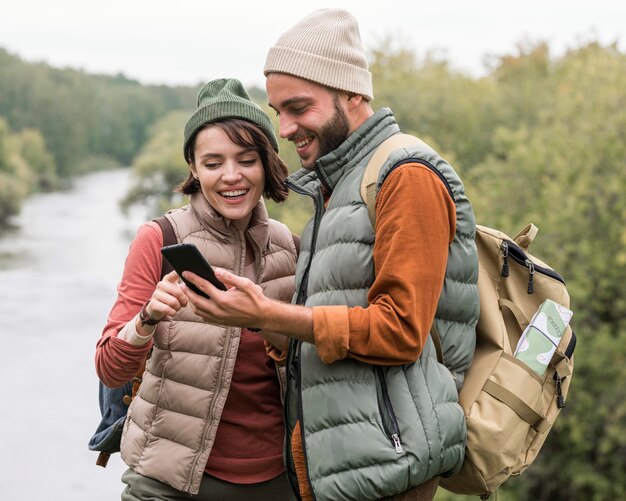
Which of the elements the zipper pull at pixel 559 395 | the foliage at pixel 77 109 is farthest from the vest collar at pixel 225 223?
the foliage at pixel 77 109

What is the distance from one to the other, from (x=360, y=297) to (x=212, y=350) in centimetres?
58

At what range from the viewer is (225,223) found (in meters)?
2.89

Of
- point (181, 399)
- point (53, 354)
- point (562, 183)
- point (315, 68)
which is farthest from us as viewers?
point (53, 354)

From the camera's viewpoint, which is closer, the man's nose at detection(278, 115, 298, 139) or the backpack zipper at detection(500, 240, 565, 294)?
the man's nose at detection(278, 115, 298, 139)

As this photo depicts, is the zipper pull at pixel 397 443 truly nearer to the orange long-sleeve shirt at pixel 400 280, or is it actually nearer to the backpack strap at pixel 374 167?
the orange long-sleeve shirt at pixel 400 280

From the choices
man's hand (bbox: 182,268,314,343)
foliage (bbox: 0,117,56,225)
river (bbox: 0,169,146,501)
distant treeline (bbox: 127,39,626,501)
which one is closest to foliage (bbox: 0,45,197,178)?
foliage (bbox: 0,117,56,225)

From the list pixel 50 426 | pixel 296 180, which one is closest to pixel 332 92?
pixel 296 180

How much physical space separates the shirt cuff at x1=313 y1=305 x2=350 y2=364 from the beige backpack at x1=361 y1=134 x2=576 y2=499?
30 centimetres

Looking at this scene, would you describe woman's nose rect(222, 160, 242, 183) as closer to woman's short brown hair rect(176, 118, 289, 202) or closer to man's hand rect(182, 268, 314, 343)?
woman's short brown hair rect(176, 118, 289, 202)

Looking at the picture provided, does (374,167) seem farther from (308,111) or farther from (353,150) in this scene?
(308,111)

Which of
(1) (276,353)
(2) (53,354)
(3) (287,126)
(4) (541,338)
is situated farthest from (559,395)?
(2) (53,354)

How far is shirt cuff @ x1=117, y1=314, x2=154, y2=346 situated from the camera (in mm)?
2586

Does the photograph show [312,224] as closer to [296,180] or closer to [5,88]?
[296,180]

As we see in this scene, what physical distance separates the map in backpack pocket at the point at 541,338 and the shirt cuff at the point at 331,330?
22.7 inches
